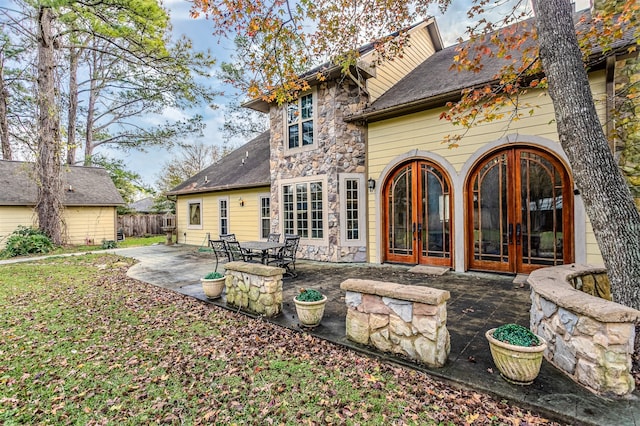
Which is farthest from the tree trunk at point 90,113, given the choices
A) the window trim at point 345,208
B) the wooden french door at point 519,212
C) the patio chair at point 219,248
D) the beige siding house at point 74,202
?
the wooden french door at point 519,212

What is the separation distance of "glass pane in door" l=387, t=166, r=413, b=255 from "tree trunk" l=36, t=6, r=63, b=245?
12983mm

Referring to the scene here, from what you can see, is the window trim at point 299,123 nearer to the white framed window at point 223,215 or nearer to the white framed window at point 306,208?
the white framed window at point 306,208

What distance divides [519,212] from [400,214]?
2.59 metres

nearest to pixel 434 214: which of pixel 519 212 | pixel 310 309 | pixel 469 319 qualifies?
pixel 519 212

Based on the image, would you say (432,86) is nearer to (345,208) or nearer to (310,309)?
(345,208)

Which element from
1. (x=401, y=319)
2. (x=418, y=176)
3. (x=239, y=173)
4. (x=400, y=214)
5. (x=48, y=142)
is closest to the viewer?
(x=401, y=319)

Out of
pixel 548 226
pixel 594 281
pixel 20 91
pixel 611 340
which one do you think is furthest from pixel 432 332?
pixel 20 91

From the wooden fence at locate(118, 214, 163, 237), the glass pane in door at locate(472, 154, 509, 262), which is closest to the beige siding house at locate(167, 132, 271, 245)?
the glass pane in door at locate(472, 154, 509, 262)

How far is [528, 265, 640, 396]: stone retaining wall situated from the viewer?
2189mm

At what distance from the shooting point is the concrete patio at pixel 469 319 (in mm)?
2186

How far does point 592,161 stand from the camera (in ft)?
9.36

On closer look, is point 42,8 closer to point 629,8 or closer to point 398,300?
point 398,300

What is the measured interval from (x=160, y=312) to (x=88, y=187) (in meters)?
15.1

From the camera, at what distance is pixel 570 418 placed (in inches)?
81.7
